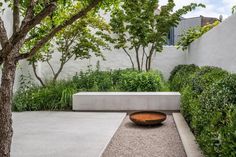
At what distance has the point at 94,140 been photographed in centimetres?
500

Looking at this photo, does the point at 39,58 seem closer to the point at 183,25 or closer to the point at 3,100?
the point at 3,100

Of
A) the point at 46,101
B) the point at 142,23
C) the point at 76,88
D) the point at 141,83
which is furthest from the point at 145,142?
the point at 142,23

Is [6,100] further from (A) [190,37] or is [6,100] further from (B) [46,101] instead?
(A) [190,37]

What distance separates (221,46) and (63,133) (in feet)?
13.6

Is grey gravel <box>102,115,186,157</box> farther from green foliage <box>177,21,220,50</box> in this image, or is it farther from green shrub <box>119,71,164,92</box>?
green foliage <box>177,21,220,50</box>

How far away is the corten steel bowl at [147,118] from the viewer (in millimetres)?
6294

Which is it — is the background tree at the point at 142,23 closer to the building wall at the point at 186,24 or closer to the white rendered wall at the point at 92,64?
the white rendered wall at the point at 92,64

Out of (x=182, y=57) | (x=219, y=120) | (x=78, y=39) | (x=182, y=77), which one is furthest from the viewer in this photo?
(x=182, y=57)

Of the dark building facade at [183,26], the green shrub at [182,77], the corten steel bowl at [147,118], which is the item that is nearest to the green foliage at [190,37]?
the green shrub at [182,77]

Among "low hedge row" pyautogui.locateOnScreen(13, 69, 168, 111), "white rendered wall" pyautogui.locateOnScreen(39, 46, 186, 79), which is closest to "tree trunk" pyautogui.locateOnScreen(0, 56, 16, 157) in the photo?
"low hedge row" pyautogui.locateOnScreen(13, 69, 168, 111)

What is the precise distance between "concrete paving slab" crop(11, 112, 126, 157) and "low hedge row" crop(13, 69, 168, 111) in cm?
59

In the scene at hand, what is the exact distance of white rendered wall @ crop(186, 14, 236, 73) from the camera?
5566mm

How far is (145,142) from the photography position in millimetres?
5086

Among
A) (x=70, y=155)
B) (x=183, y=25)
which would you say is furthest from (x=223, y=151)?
(x=183, y=25)
